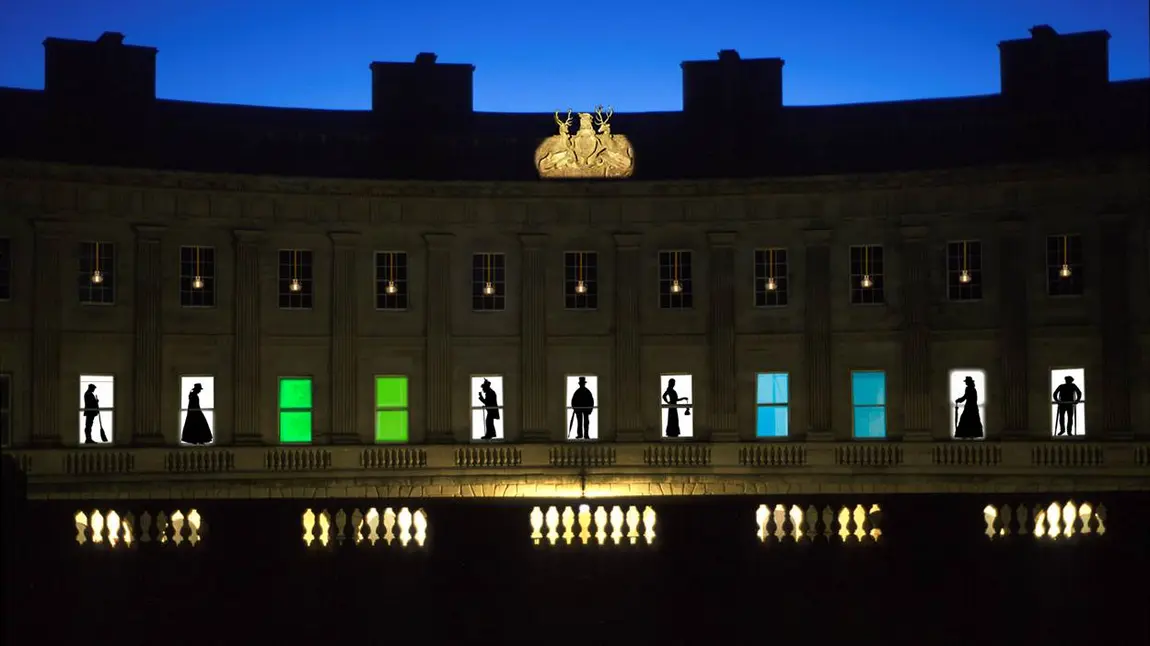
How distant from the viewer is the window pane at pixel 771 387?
55594 millimetres

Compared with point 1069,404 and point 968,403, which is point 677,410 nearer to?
point 968,403

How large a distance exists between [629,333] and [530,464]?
5338 millimetres

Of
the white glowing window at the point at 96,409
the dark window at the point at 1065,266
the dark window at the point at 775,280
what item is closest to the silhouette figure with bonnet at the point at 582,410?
the dark window at the point at 775,280

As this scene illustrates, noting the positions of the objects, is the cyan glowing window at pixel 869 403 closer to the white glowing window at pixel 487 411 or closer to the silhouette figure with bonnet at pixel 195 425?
the white glowing window at pixel 487 411

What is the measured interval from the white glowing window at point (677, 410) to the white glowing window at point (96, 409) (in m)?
17.1

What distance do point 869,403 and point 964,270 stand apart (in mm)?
5051

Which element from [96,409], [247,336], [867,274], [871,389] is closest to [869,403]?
[871,389]

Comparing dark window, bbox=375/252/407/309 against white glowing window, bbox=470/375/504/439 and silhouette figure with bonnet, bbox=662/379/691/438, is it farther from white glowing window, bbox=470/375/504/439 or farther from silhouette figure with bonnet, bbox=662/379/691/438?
silhouette figure with bonnet, bbox=662/379/691/438

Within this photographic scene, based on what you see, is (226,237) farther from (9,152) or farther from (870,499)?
(870,499)

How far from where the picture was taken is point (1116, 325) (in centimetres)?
5206

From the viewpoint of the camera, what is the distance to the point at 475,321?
56.1 metres

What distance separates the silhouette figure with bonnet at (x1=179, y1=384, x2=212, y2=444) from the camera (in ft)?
177

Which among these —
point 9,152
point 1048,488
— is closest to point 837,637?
point 1048,488

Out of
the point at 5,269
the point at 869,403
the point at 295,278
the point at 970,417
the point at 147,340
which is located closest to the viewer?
the point at 5,269
